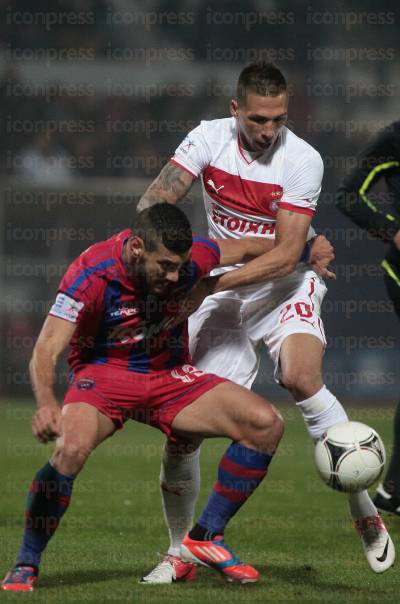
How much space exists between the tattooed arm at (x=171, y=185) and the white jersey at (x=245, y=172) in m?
0.04

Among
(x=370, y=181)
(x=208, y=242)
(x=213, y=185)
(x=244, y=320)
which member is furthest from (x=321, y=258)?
(x=370, y=181)

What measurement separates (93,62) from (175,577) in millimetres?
11222

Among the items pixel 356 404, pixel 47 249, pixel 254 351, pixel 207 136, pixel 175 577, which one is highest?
pixel 207 136

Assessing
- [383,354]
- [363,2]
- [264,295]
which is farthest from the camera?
[363,2]

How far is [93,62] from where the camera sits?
15547 mm

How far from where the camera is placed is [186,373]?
209 inches

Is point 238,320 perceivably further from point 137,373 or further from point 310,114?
point 310,114

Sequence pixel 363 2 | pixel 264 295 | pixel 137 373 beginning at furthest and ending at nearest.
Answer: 1. pixel 363 2
2. pixel 264 295
3. pixel 137 373

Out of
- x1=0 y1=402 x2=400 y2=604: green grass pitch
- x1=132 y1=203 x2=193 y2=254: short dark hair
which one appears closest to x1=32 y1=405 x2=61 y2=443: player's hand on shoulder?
x1=0 y1=402 x2=400 y2=604: green grass pitch

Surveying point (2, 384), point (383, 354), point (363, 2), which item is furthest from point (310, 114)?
point (2, 384)

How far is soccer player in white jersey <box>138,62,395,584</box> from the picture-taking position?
18.0ft

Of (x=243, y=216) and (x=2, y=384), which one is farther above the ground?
(x=243, y=216)

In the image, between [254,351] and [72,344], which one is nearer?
[72,344]

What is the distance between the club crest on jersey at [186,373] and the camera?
5.25 m
